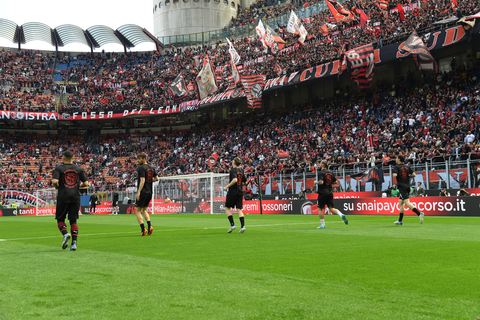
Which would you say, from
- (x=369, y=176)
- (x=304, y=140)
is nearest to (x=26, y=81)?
(x=304, y=140)

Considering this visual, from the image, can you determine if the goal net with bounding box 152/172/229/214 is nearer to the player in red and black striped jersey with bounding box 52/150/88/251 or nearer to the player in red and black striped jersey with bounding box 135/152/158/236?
the player in red and black striped jersey with bounding box 135/152/158/236

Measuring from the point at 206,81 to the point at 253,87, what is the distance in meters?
8.12

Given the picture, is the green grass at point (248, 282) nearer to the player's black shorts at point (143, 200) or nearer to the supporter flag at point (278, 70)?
the player's black shorts at point (143, 200)

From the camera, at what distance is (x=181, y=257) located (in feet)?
26.2

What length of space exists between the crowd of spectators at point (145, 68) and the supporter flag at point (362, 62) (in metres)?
5.32

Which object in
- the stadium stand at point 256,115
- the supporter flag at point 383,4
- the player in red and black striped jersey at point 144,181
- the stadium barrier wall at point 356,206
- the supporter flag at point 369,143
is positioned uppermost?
the supporter flag at point 383,4

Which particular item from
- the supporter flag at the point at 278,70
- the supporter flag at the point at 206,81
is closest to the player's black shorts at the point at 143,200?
the supporter flag at the point at 278,70

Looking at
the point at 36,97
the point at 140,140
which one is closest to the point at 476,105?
the point at 140,140

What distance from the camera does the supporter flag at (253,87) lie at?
44000mm

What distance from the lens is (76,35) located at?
72375 millimetres

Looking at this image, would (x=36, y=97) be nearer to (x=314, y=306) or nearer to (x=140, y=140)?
(x=140, y=140)

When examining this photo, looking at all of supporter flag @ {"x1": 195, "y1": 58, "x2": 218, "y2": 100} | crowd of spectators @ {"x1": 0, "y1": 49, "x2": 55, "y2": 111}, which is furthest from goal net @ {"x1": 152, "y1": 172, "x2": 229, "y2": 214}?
crowd of spectators @ {"x1": 0, "y1": 49, "x2": 55, "y2": 111}

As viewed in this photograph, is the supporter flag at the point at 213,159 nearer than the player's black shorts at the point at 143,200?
No

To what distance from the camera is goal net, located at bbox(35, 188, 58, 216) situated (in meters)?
42.7
